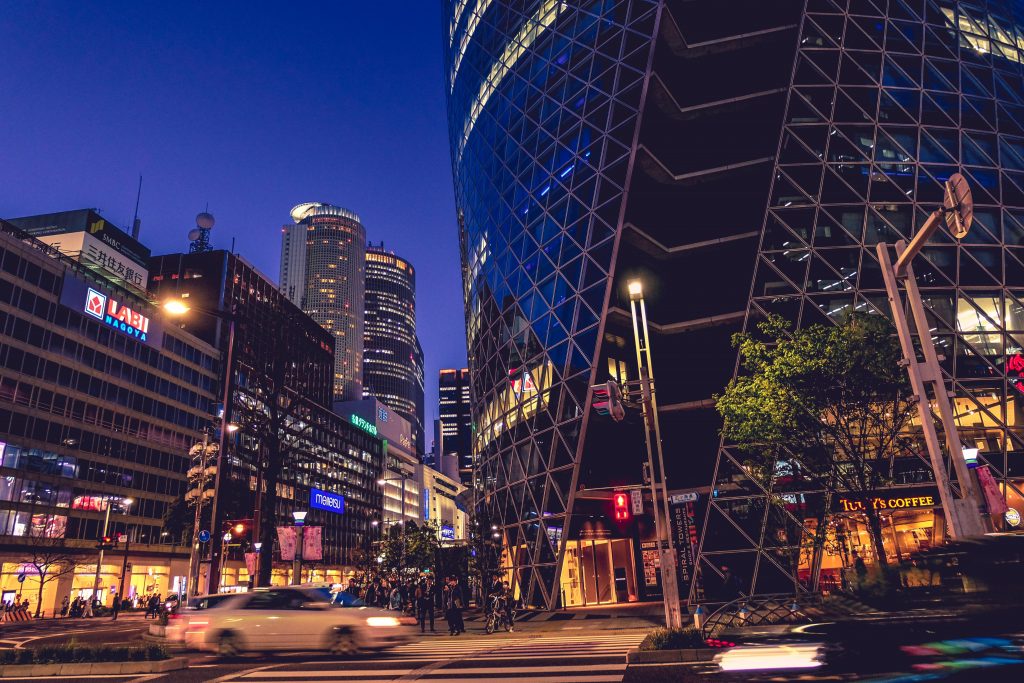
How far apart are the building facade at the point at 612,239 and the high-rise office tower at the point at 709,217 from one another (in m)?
0.15

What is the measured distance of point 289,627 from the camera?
14.6 meters

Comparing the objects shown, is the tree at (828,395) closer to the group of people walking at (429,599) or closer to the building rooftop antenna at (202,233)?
the group of people walking at (429,599)

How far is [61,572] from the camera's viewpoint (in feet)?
188

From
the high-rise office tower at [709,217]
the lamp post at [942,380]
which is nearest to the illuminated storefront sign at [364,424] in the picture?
the high-rise office tower at [709,217]

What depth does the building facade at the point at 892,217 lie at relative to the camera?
107 ft

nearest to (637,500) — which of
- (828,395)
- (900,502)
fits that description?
(828,395)

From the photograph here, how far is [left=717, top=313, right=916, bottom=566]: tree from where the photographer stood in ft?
69.3

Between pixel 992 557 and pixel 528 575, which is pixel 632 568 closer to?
pixel 528 575

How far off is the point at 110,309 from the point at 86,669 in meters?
66.8

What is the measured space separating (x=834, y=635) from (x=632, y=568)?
38.9 m

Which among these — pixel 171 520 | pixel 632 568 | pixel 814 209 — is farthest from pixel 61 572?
pixel 814 209

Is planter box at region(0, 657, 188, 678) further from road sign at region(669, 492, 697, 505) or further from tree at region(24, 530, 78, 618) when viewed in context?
tree at region(24, 530, 78, 618)

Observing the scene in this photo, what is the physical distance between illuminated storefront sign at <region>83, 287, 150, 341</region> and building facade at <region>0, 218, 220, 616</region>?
132 mm

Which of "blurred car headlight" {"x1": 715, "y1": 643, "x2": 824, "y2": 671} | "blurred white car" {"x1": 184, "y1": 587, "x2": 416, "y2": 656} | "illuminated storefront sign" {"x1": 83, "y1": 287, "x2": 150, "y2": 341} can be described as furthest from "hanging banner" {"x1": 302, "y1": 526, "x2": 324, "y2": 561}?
"illuminated storefront sign" {"x1": 83, "y1": 287, "x2": 150, "y2": 341}
